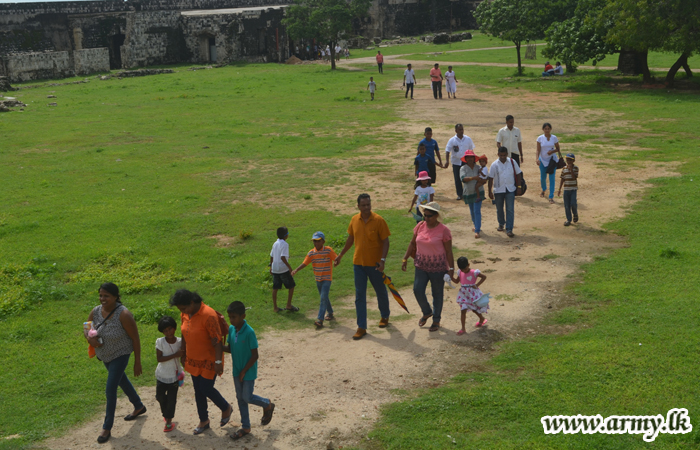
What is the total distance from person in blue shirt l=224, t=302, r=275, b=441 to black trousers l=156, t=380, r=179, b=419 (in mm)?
721

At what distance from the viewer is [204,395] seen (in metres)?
6.64

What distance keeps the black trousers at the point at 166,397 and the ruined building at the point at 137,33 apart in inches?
1699

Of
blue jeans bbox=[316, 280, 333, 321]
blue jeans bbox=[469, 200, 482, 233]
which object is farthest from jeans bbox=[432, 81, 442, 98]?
blue jeans bbox=[316, 280, 333, 321]

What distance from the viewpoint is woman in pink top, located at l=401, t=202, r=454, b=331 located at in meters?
8.48

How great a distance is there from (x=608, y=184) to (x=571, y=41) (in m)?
16.6

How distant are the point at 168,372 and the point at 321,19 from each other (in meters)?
38.9

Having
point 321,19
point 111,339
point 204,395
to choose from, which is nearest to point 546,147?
point 204,395

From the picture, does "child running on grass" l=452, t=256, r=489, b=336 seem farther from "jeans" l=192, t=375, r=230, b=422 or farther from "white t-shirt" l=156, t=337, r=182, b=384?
"white t-shirt" l=156, t=337, r=182, b=384

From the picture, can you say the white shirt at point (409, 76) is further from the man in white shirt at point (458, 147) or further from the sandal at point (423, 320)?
the sandal at point (423, 320)

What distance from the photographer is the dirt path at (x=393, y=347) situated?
6648 millimetres

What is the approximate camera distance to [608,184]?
15.2 meters

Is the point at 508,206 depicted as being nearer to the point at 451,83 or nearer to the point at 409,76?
the point at 409,76

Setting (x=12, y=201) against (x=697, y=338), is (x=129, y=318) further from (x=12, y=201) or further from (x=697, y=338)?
(x=12, y=201)

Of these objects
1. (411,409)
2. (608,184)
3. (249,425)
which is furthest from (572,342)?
(608,184)
